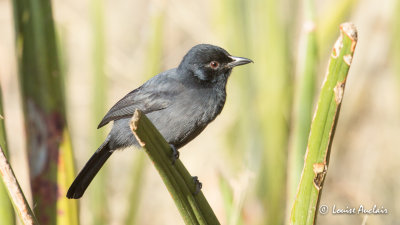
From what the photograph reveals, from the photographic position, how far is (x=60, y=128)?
7.66 ft

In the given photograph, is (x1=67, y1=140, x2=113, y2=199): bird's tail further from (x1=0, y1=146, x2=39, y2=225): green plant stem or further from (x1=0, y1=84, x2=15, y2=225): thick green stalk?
(x1=0, y1=146, x2=39, y2=225): green plant stem

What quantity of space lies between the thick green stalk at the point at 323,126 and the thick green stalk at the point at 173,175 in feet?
0.96

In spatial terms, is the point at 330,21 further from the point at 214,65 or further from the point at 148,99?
the point at 148,99

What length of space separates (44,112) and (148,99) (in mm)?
673

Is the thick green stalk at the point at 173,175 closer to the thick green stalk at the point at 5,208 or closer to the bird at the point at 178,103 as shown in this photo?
the thick green stalk at the point at 5,208

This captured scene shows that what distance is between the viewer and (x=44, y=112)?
2295mm

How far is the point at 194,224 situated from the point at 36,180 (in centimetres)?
80

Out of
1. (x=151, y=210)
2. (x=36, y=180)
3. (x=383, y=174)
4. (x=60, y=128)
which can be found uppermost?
(x=60, y=128)

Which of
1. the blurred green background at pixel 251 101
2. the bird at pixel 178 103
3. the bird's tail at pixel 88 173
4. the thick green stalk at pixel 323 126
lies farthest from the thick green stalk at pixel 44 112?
the thick green stalk at pixel 323 126

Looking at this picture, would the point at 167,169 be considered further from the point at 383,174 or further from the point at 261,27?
the point at 383,174

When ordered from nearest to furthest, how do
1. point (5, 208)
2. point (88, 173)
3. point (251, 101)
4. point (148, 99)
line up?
point (5, 208) < point (88, 173) < point (148, 99) < point (251, 101)

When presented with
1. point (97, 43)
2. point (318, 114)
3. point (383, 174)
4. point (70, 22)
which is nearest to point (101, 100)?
point (97, 43)

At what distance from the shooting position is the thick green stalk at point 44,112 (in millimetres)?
2250

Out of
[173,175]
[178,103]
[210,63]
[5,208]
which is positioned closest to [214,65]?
[210,63]
